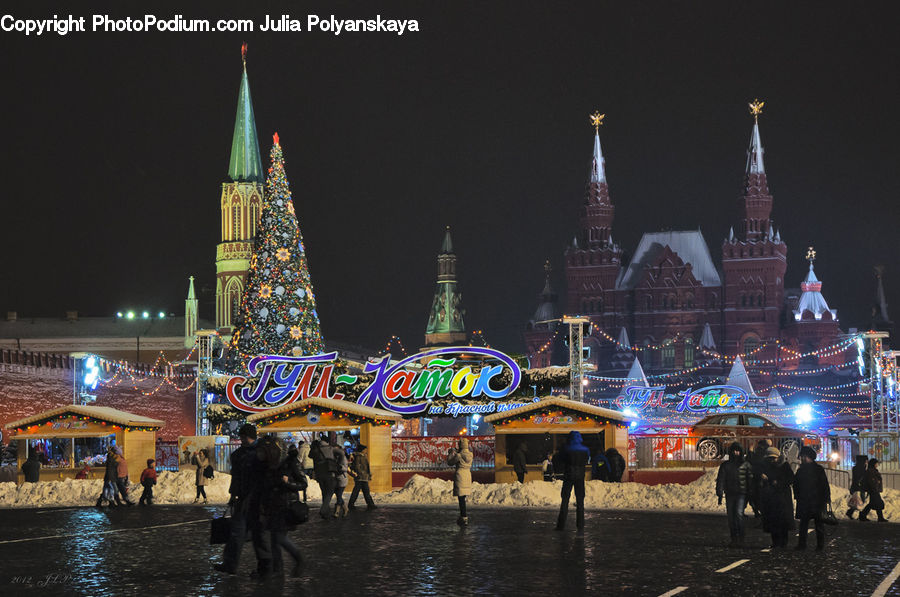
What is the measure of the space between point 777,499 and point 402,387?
23690 mm

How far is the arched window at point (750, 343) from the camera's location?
127 m

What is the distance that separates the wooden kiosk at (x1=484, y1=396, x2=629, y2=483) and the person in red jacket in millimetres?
9122

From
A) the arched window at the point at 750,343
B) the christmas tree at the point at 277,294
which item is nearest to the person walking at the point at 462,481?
the christmas tree at the point at 277,294

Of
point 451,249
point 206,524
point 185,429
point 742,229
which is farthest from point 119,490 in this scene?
point 451,249

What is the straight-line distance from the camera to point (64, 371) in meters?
55.8

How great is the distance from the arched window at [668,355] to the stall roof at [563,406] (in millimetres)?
98825

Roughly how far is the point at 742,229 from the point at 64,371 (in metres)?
95.4

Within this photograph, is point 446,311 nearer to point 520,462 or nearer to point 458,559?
point 520,462

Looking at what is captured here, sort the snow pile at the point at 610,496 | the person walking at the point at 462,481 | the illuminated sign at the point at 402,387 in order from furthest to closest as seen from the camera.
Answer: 1. the illuminated sign at the point at 402,387
2. the snow pile at the point at 610,496
3. the person walking at the point at 462,481

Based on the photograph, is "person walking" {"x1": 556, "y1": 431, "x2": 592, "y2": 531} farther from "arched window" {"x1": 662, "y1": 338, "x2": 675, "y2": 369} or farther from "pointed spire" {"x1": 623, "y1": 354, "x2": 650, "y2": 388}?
"arched window" {"x1": 662, "y1": 338, "x2": 675, "y2": 369}

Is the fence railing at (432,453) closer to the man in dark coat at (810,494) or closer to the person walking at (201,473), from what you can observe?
the person walking at (201,473)

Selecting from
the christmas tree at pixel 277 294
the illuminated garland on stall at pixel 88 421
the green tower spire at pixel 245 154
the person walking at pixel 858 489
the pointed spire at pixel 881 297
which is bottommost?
the person walking at pixel 858 489

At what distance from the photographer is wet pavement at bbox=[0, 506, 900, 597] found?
11.8m

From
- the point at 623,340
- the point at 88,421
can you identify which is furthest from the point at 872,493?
the point at 623,340
